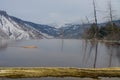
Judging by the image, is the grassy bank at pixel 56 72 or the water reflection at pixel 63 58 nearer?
the grassy bank at pixel 56 72

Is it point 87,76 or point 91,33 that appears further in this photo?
point 91,33

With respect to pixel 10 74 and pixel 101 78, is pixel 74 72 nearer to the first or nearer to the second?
pixel 101 78

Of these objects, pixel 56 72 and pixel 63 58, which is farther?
pixel 63 58

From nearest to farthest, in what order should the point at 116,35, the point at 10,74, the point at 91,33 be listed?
the point at 10,74 → the point at 116,35 → the point at 91,33

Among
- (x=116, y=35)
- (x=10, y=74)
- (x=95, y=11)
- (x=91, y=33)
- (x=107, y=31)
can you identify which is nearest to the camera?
(x=10, y=74)

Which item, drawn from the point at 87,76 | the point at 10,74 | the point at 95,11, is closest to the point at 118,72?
the point at 87,76

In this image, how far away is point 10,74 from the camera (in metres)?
20.4

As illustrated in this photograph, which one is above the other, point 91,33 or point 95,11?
point 95,11

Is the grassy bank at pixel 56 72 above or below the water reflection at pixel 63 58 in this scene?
above

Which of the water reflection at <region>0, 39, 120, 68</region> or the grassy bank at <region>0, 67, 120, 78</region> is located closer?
the grassy bank at <region>0, 67, 120, 78</region>

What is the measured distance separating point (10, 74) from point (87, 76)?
5.40 m

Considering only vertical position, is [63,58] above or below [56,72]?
below

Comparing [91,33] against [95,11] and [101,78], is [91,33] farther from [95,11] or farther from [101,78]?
[101,78]

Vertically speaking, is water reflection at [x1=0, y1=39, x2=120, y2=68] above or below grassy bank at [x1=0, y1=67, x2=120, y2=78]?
below
